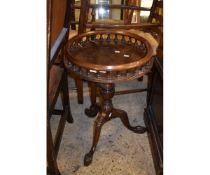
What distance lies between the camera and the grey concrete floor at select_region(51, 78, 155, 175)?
1332mm

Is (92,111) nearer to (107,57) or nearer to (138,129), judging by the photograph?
(138,129)

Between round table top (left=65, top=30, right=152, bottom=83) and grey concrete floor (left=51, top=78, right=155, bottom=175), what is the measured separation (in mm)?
546

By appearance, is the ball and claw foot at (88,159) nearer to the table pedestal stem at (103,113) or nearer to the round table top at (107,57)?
the table pedestal stem at (103,113)

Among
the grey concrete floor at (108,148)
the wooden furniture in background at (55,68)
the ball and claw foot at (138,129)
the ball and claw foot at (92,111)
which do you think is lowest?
the grey concrete floor at (108,148)

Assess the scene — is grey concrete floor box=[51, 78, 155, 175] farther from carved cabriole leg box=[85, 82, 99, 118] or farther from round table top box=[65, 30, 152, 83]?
round table top box=[65, 30, 152, 83]

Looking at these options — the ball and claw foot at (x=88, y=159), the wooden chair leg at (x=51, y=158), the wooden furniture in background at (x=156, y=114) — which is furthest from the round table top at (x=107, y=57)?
the ball and claw foot at (x=88, y=159)

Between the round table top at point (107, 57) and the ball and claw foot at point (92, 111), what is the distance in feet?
1.71

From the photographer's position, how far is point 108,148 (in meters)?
1.48

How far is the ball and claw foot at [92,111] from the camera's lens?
1.75 meters

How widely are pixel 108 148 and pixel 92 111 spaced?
1.17 feet

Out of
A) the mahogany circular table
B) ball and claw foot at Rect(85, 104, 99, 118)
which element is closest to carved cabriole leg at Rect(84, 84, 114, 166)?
the mahogany circular table

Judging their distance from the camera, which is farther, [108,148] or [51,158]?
[108,148]

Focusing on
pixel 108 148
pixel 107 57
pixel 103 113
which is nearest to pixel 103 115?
pixel 103 113
